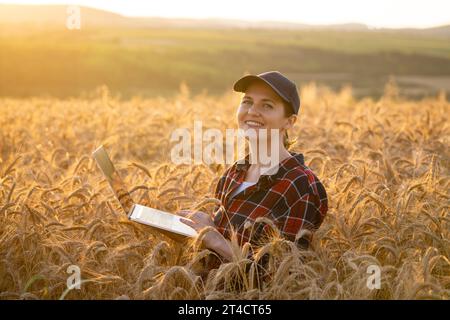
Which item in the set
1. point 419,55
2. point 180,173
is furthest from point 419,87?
point 180,173

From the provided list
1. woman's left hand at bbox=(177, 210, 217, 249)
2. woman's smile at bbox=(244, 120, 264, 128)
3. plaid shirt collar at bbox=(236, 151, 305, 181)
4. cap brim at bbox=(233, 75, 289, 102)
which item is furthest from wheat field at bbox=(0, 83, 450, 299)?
cap brim at bbox=(233, 75, 289, 102)

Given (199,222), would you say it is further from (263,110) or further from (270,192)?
(263,110)

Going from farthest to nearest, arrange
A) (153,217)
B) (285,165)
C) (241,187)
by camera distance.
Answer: (241,187) < (285,165) < (153,217)

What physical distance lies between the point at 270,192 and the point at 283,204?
10 cm

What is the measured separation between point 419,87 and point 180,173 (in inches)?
1247

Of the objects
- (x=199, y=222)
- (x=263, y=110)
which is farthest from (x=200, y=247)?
(x=263, y=110)

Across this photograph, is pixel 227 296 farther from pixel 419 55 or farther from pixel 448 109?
pixel 419 55

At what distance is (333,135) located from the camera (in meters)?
7.23

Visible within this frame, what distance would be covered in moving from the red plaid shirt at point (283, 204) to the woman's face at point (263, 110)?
228 millimetres

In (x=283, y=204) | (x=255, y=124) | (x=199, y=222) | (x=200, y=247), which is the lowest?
(x=200, y=247)

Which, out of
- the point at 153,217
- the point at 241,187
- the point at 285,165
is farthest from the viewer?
the point at 241,187

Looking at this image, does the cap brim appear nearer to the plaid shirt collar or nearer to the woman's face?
the woman's face

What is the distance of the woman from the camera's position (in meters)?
3.37

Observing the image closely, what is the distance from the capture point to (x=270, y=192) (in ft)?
11.3
